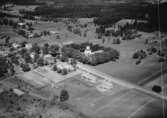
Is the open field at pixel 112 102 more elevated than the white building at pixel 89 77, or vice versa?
the white building at pixel 89 77

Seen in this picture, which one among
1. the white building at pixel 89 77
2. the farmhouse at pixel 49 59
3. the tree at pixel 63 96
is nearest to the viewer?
the tree at pixel 63 96

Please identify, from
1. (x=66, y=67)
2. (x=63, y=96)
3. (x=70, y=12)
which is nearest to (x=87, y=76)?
(x=66, y=67)

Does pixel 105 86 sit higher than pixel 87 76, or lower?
lower

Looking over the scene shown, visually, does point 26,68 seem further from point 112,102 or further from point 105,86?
point 112,102

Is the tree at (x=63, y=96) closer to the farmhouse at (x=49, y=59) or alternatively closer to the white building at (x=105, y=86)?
the white building at (x=105, y=86)

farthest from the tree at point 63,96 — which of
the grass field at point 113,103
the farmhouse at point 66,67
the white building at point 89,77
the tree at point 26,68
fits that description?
the tree at point 26,68

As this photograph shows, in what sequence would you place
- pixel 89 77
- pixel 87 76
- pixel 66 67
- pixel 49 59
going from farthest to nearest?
pixel 49 59, pixel 66 67, pixel 87 76, pixel 89 77

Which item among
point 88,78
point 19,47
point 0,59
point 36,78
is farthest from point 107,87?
point 19,47

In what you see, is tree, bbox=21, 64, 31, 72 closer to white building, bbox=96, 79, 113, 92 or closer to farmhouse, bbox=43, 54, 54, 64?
farmhouse, bbox=43, 54, 54, 64

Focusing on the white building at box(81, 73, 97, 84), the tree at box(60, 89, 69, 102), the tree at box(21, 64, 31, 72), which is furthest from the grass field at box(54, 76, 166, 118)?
the tree at box(21, 64, 31, 72)

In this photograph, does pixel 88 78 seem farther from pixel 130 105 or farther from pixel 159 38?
pixel 159 38

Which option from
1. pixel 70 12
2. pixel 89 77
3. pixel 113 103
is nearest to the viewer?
pixel 113 103
